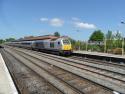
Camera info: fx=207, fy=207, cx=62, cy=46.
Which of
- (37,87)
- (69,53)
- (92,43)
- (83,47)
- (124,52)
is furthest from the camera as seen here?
(83,47)

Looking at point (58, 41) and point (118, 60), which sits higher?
point (58, 41)

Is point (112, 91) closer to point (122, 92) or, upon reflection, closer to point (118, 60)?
point (122, 92)

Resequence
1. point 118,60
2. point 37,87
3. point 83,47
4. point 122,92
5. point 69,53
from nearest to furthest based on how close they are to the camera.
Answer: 1. point 122,92
2. point 37,87
3. point 118,60
4. point 69,53
5. point 83,47

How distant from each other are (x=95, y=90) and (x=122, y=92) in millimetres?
1241

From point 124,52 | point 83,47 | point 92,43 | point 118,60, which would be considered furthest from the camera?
point 83,47

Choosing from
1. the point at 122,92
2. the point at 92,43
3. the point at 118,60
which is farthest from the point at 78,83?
the point at 92,43

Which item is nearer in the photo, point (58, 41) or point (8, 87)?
point (8, 87)

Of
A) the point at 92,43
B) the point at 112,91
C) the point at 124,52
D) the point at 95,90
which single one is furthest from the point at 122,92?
the point at 92,43

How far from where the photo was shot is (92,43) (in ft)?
129

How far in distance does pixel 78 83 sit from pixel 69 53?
1974cm

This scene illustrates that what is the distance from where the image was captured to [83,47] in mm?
41844

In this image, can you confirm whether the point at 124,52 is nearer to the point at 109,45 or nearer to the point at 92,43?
the point at 109,45

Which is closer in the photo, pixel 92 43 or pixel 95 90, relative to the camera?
pixel 95 90

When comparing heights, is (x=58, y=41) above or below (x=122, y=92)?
above
